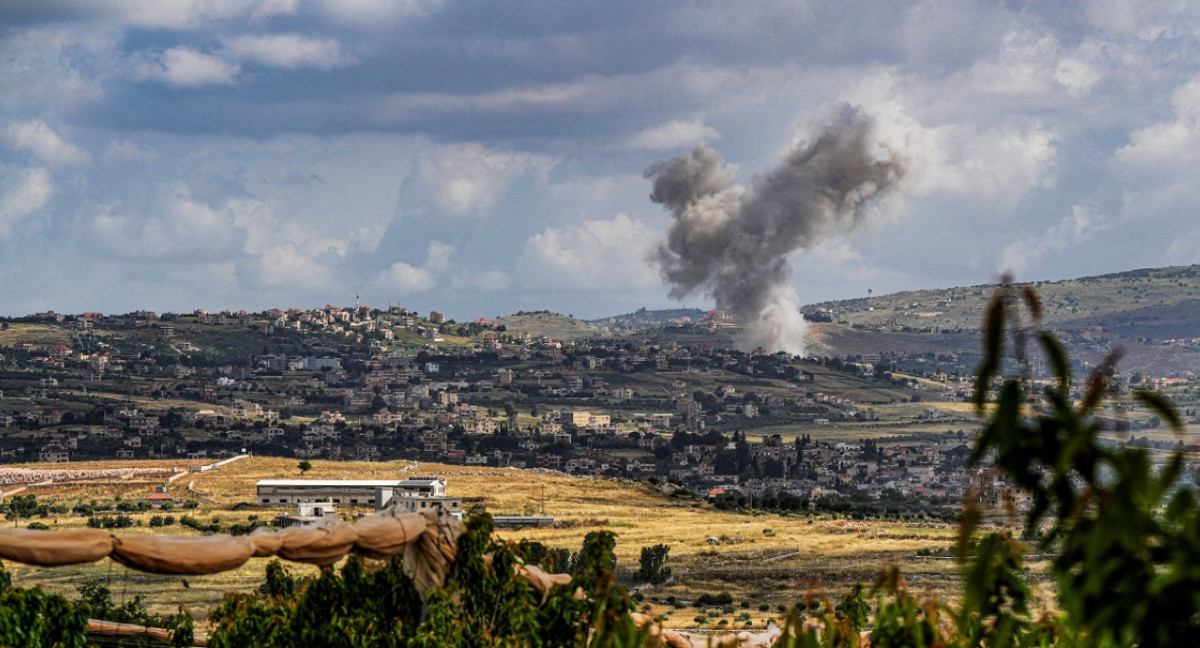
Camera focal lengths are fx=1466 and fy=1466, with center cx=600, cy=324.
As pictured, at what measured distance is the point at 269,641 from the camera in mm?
7727

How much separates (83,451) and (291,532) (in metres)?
132

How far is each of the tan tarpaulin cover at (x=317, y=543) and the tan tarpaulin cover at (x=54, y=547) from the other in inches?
31.8

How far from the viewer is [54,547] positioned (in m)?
5.51

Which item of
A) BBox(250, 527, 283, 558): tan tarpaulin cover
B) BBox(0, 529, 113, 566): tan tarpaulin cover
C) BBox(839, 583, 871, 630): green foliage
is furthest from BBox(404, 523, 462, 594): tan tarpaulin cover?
BBox(839, 583, 871, 630): green foliage

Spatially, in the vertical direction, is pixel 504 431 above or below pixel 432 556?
below

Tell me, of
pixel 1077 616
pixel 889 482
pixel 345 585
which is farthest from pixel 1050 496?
pixel 889 482

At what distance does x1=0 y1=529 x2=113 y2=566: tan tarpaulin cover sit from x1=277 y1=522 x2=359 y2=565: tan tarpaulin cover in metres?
0.81

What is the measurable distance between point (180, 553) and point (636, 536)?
203ft

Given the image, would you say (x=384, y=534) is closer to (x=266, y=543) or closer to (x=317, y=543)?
(x=317, y=543)

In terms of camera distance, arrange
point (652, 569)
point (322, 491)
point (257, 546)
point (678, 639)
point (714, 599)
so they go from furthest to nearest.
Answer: point (322, 491), point (652, 569), point (714, 599), point (678, 639), point (257, 546)

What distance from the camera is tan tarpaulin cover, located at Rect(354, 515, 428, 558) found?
21.5ft

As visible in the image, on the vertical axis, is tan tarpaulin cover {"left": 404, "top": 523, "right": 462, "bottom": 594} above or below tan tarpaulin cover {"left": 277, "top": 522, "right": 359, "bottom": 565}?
below

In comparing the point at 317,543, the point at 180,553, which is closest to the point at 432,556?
the point at 317,543

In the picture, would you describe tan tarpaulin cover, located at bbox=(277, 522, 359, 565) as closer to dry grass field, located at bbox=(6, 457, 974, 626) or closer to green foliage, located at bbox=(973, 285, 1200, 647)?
green foliage, located at bbox=(973, 285, 1200, 647)
